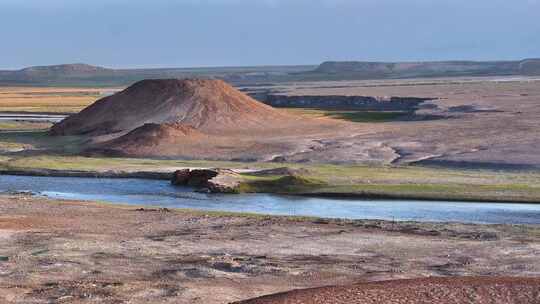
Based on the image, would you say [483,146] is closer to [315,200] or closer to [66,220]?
Answer: [315,200]

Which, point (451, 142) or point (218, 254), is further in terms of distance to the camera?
point (451, 142)

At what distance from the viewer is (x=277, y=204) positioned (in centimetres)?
3612

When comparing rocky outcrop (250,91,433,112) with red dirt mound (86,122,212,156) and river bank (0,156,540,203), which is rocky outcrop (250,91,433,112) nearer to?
red dirt mound (86,122,212,156)

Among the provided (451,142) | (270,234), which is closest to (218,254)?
(270,234)

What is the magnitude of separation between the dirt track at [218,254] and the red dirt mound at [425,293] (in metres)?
3.47

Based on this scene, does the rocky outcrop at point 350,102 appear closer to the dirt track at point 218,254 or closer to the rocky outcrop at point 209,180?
the rocky outcrop at point 209,180

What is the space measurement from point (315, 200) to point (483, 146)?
15.2 meters


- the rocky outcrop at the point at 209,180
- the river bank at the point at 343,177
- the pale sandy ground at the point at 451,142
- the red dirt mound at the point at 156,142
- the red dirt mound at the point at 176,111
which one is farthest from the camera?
the red dirt mound at the point at 176,111

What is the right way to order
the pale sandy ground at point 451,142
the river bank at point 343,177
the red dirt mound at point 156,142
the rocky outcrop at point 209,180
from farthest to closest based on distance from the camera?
the red dirt mound at point 156,142
the pale sandy ground at point 451,142
the rocky outcrop at point 209,180
the river bank at point 343,177

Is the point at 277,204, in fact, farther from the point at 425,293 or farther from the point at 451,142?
the point at 425,293

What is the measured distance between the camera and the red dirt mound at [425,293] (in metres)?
14.9

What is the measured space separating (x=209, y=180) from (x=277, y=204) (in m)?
5.09

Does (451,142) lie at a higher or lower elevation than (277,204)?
higher

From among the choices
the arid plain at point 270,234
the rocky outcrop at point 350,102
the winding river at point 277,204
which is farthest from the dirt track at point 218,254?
the rocky outcrop at point 350,102
